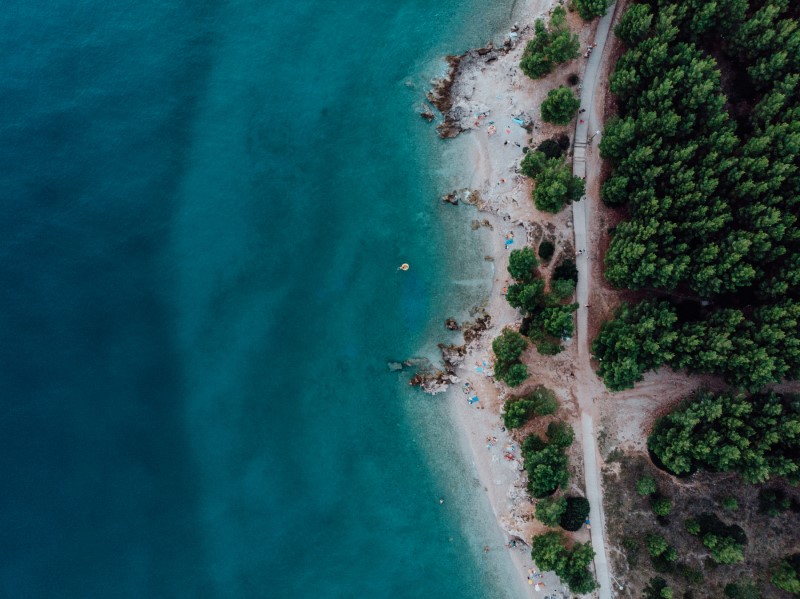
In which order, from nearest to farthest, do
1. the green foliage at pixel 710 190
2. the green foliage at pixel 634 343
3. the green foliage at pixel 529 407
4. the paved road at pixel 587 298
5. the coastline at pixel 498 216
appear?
the green foliage at pixel 710 190
the green foliage at pixel 634 343
the green foliage at pixel 529 407
the paved road at pixel 587 298
the coastline at pixel 498 216

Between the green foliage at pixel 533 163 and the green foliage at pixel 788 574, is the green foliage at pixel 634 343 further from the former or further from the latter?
the green foliage at pixel 788 574

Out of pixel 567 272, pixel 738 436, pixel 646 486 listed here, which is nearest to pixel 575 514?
pixel 646 486

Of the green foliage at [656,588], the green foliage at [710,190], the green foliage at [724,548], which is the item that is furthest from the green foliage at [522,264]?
the green foliage at [656,588]

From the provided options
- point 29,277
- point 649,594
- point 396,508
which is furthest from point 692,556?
point 29,277

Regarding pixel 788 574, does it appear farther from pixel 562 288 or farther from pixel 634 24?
pixel 634 24

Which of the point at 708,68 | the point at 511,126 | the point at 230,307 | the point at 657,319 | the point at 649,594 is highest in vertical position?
the point at 511,126

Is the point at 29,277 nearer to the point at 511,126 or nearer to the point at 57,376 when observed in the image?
the point at 57,376
